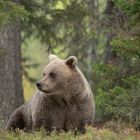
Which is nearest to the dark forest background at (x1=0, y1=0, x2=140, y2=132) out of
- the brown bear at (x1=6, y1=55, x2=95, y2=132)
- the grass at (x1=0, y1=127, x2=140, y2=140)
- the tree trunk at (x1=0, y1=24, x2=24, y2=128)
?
the tree trunk at (x1=0, y1=24, x2=24, y2=128)

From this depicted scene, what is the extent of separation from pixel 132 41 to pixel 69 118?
1.65 metres

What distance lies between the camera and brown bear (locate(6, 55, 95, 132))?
10.8 meters

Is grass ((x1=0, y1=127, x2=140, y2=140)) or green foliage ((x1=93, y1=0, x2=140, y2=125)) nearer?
grass ((x1=0, y1=127, x2=140, y2=140))

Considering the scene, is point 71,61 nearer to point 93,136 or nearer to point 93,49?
point 93,136

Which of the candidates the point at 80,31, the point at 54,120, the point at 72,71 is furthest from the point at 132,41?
the point at 80,31

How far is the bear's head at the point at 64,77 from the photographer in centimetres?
1084

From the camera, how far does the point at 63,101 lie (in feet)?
35.6

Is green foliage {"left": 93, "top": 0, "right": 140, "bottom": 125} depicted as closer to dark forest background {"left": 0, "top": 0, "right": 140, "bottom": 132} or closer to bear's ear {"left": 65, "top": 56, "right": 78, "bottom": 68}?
dark forest background {"left": 0, "top": 0, "right": 140, "bottom": 132}

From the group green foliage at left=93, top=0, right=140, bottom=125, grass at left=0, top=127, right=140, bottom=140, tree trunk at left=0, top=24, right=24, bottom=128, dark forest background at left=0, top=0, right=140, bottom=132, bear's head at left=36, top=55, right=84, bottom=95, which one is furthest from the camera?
tree trunk at left=0, top=24, right=24, bottom=128

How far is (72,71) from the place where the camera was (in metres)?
11.0

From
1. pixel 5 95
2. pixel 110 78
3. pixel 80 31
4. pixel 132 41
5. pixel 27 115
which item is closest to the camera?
pixel 132 41

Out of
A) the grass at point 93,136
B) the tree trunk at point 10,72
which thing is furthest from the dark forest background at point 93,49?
the grass at point 93,136

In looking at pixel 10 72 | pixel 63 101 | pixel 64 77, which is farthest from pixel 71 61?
pixel 10 72

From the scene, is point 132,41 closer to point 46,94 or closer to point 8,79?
point 46,94
